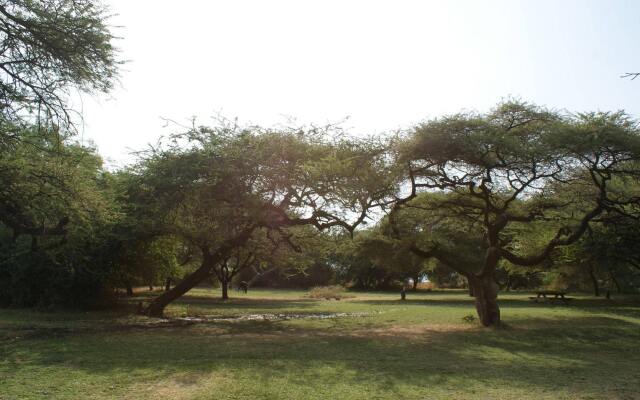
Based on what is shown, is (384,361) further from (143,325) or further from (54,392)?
(143,325)

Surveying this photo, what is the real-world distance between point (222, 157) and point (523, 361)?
10943mm

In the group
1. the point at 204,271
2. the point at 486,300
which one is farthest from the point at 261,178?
the point at 486,300

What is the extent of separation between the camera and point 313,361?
405 inches

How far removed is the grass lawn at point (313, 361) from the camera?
7.68 m

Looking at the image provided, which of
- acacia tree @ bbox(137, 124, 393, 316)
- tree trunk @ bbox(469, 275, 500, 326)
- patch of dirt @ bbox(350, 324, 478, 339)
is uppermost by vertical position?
acacia tree @ bbox(137, 124, 393, 316)

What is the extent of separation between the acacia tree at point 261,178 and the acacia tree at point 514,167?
75.7 inches

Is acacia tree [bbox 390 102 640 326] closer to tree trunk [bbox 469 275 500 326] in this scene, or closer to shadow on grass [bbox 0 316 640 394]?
tree trunk [bbox 469 275 500 326]

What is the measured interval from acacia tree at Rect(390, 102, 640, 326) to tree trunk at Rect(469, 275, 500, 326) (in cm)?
3

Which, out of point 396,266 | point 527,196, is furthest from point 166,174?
point 396,266

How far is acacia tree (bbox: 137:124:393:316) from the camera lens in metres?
16.2

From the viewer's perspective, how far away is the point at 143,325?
16953mm

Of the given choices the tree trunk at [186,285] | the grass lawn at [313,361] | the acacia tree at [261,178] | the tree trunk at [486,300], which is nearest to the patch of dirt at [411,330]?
the grass lawn at [313,361]

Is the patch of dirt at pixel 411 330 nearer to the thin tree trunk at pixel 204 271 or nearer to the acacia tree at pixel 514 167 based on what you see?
the acacia tree at pixel 514 167

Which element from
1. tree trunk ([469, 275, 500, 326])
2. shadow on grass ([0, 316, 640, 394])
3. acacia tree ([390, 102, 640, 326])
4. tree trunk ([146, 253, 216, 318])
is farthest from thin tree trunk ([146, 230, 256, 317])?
tree trunk ([469, 275, 500, 326])
